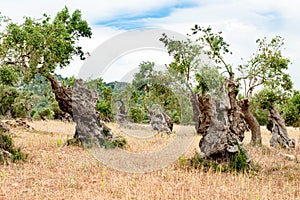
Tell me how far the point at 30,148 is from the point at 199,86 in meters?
14.5

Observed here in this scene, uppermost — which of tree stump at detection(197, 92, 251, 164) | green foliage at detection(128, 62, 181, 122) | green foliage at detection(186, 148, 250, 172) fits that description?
green foliage at detection(128, 62, 181, 122)

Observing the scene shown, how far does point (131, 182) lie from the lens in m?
9.39

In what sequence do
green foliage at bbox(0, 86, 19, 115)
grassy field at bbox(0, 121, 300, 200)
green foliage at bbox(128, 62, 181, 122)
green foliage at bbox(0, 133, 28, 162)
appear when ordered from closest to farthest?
1. grassy field at bbox(0, 121, 300, 200)
2. green foliage at bbox(0, 133, 28, 162)
3. green foliage at bbox(128, 62, 181, 122)
4. green foliage at bbox(0, 86, 19, 115)

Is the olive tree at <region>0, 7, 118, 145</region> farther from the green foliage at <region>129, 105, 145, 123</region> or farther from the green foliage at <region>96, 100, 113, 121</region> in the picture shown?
the green foliage at <region>96, 100, 113, 121</region>

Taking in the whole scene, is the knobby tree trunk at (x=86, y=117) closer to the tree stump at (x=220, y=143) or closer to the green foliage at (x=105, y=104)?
the tree stump at (x=220, y=143)

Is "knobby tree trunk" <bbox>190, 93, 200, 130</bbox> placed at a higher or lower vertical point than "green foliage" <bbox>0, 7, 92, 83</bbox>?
lower

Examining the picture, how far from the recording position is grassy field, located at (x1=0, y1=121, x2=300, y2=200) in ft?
27.5

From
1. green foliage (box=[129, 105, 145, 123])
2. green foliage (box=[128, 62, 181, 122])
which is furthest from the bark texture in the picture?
green foliage (box=[129, 105, 145, 123])

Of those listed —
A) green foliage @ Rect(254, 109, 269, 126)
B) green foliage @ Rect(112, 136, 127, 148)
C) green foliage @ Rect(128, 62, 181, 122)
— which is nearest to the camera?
green foliage @ Rect(112, 136, 127, 148)

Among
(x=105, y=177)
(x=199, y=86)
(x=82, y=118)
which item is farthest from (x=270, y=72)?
(x=105, y=177)

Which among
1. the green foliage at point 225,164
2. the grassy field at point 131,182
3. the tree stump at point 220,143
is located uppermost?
the tree stump at point 220,143

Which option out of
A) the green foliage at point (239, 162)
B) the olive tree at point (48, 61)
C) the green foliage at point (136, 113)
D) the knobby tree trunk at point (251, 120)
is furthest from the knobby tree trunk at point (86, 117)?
the green foliage at point (136, 113)

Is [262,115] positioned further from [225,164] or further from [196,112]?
[225,164]

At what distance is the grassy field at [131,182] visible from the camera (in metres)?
8.38
